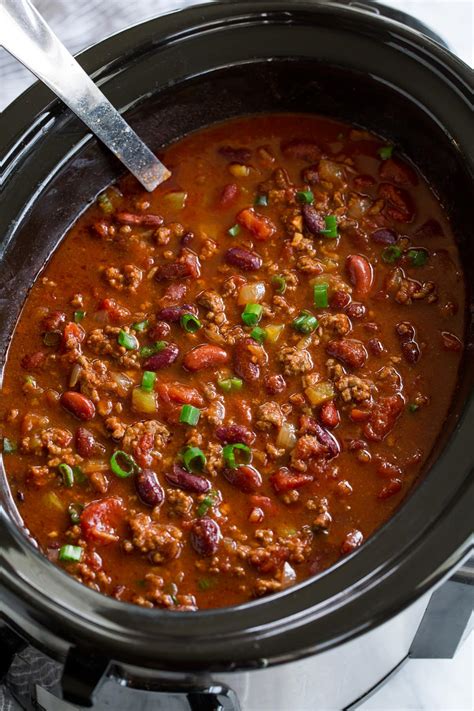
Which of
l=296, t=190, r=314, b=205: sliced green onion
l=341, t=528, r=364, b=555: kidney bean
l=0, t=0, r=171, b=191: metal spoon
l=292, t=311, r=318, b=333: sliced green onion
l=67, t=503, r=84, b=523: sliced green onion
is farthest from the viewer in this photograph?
l=296, t=190, r=314, b=205: sliced green onion

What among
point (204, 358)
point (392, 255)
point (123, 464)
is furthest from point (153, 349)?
point (392, 255)

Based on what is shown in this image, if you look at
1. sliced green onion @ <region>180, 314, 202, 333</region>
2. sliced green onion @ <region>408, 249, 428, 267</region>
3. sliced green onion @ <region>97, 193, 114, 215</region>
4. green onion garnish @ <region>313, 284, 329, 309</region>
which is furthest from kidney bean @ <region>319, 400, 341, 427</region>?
sliced green onion @ <region>97, 193, 114, 215</region>

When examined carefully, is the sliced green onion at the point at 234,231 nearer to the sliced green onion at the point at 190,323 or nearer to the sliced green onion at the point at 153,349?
the sliced green onion at the point at 190,323

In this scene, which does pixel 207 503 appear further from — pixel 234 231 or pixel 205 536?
pixel 234 231

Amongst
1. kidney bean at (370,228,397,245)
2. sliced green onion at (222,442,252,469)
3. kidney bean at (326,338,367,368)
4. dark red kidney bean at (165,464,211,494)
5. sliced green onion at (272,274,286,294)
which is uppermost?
kidney bean at (370,228,397,245)

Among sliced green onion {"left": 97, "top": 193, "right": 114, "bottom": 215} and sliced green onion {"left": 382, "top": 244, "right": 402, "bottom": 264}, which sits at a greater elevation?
sliced green onion {"left": 382, "top": 244, "right": 402, "bottom": 264}

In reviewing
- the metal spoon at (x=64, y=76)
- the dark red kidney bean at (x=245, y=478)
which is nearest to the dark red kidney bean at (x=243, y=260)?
the metal spoon at (x=64, y=76)

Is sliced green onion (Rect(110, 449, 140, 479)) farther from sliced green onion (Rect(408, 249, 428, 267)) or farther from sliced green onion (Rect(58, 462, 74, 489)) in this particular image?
sliced green onion (Rect(408, 249, 428, 267))
